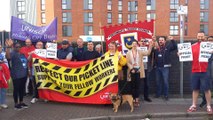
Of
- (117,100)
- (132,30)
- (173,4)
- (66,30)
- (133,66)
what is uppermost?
(173,4)

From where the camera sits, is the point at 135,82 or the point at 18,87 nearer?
the point at 18,87

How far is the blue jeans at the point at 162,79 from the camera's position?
11.1 m

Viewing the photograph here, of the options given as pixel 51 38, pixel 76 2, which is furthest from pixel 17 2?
pixel 51 38

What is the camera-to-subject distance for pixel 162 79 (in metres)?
11.4

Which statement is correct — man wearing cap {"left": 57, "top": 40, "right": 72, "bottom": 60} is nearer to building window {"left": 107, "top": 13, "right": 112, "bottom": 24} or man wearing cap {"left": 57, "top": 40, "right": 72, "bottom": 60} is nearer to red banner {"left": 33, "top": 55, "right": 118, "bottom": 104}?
red banner {"left": 33, "top": 55, "right": 118, "bottom": 104}

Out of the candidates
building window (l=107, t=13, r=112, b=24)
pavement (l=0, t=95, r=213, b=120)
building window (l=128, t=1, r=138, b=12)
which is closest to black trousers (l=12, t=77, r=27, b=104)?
pavement (l=0, t=95, r=213, b=120)

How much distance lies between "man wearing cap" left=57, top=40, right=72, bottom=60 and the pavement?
1.54 metres

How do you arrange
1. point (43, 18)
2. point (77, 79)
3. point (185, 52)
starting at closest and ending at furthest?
point (185, 52)
point (77, 79)
point (43, 18)

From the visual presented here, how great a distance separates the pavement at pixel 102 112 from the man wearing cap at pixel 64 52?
154cm

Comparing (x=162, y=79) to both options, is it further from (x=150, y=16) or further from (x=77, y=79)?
(x=150, y=16)

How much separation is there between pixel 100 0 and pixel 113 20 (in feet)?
20.2

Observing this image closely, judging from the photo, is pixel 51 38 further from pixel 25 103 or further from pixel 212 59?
pixel 212 59

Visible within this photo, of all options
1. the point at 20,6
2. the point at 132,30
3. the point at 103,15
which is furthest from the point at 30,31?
the point at 20,6

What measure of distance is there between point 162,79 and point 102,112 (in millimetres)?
2916
